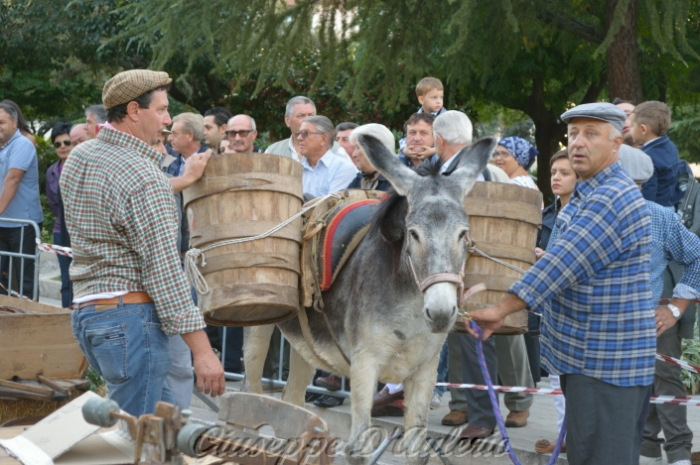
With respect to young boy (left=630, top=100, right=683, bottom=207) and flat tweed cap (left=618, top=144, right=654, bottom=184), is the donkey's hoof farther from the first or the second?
young boy (left=630, top=100, right=683, bottom=207)

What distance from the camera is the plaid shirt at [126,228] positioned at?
423 centimetres

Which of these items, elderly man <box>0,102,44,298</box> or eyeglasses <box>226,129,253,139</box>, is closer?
eyeglasses <box>226,129,253,139</box>

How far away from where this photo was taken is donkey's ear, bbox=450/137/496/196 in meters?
5.28

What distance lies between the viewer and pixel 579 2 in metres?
13.2

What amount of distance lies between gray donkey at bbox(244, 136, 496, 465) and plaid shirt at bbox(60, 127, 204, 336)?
1291mm

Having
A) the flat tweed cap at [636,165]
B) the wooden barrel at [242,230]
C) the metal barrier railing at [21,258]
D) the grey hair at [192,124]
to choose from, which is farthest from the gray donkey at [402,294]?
the metal barrier railing at [21,258]

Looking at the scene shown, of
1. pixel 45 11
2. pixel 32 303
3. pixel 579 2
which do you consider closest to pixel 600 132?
pixel 32 303

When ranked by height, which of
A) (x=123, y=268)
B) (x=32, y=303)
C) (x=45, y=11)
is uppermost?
(x=45, y=11)

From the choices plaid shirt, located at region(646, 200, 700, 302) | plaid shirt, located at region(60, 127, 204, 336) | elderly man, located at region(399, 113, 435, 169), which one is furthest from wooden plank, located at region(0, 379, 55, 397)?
plaid shirt, located at region(646, 200, 700, 302)

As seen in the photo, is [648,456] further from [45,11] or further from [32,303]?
[45,11]

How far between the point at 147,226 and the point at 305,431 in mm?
1337

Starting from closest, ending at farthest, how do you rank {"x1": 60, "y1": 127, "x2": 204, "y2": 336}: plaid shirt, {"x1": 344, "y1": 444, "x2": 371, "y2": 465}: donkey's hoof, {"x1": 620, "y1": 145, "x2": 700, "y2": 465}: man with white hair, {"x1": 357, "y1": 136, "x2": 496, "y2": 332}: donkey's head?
1. {"x1": 60, "y1": 127, "x2": 204, "y2": 336}: plaid shirt
2. {"x1": 357, "y1": 136, "x2": 496, "y2": 332}: donkey's head
3. {"x1": 620, "y1": 145, "x2": 700, "y2": 465}: man with white hair
4. {"x1": 344, "y1": 444, "x2": 371, "y2": 465}: donkey's hoof

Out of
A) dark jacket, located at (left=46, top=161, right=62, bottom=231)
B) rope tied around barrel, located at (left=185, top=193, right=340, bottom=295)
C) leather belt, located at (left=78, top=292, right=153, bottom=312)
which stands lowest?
leather belt, located at (left=78, top=292, right=153, bottom=312)

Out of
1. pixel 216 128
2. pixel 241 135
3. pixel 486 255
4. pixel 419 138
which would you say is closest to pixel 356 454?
pixel 486 255
